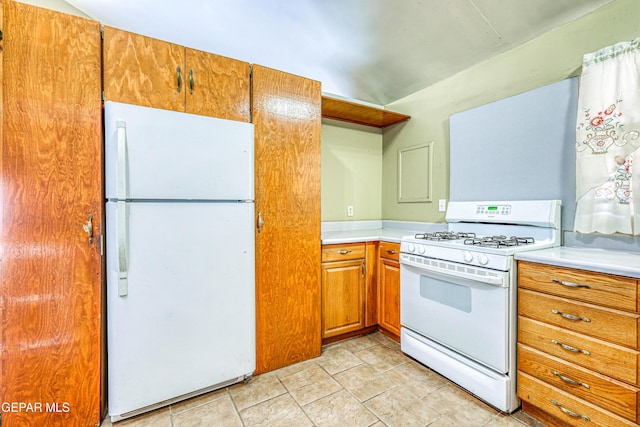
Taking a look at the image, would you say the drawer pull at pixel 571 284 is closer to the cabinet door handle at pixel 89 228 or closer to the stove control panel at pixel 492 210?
the stove control panel at pixel 492 210

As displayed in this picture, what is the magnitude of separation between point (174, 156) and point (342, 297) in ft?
5.21

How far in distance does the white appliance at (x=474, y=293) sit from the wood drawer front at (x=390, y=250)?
0.16 m

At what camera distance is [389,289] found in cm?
238

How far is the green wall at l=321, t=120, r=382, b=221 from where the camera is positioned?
9.46 ft

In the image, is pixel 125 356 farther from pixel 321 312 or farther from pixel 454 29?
pixel 454 29

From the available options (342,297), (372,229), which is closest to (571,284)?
(342,297)

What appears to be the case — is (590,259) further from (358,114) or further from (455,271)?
(358,114)

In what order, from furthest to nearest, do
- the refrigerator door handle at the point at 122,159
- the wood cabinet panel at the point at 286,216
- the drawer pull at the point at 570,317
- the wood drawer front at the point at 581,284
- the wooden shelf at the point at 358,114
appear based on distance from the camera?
the wooden shelf at the point at 358,114 < the wood cabinet panel at the point at 286,216 < the refrigerator door handle at the point at 122,159 < the drawer pull at the point at 570,317 < the wood drawer front at the point at 581,284

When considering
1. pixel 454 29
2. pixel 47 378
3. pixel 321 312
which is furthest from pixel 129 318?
pixel 454 29

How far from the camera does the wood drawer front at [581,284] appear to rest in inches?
46.4

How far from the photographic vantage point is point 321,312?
2.23m

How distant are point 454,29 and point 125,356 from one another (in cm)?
291

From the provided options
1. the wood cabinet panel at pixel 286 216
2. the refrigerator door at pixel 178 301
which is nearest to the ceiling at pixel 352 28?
the wood cabinet panel at pixel 286 216

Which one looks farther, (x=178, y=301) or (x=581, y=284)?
(x=178, y=301)
